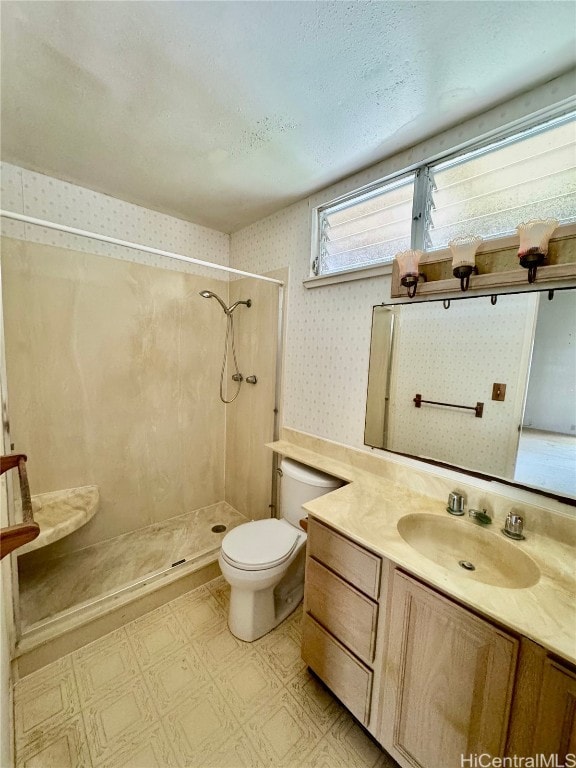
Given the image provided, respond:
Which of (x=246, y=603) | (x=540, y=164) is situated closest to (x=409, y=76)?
(x=540, y=164)

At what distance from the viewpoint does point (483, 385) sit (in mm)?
1237

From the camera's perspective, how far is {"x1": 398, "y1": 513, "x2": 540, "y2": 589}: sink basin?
100 cm

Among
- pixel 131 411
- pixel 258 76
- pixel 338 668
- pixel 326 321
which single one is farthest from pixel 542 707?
pixel 131 411

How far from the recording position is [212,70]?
3.39 feet

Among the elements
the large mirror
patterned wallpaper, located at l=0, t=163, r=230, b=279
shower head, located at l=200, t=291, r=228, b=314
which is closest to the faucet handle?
the large mirror

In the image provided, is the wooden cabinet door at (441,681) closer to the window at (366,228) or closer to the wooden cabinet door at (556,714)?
the wooden cabinet door at (556,714)

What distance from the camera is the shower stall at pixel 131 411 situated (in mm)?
1723

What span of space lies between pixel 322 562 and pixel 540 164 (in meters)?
Answer: 1.77

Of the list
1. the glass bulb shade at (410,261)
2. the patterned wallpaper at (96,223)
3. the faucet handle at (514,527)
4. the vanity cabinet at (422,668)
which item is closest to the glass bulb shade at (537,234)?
the glass bulb shade at (410,261)

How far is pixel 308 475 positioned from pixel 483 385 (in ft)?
3.31

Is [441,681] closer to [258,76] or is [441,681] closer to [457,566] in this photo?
[457,566]

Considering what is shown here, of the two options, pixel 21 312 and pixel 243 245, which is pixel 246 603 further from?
pixel 243 245

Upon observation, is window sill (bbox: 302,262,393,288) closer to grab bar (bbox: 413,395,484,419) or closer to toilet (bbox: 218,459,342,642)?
grab bar (bbox: 413,395,484,419)

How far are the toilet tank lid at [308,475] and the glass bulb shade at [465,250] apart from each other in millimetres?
1215
